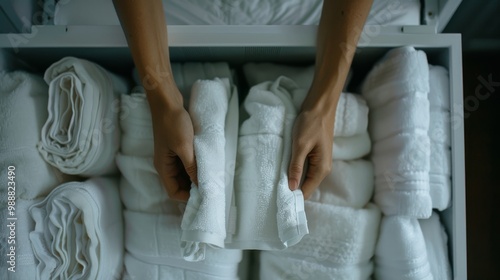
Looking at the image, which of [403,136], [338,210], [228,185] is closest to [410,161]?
Result: [403,136]

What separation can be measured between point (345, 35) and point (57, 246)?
600 millimetres

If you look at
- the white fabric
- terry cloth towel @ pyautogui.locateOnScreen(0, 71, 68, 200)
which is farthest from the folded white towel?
terry cloth towel @ pyautogui.locateOnScreen(0, 71, 68, 200)

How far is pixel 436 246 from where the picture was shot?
672 mm

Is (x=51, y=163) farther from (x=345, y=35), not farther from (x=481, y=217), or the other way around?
(x=481, y=217)

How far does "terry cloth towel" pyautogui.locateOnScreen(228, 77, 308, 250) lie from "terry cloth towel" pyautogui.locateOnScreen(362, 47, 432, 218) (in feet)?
0.54

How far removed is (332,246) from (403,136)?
8.7 inches

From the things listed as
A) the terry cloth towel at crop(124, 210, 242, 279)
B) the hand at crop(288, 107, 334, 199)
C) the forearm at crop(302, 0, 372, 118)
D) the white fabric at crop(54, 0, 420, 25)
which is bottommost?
the terry cloth towel at crop(124, 210, 242, 279)

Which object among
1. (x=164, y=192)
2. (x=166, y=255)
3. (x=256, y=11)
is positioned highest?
(x=256, y=11)

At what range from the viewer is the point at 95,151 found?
0.64m

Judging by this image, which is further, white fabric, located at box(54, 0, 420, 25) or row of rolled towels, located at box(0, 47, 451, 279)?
white fabric, located at box(54, 0, 420, 25)

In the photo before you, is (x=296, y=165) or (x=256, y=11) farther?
(x=256, y=11)

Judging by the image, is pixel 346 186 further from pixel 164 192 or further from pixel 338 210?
pixel 164 192

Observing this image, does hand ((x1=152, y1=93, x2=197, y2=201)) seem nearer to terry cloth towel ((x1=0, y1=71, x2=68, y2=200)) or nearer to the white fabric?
terry cloth towel ((x1=0, y1=71, x2=68, y2=200))

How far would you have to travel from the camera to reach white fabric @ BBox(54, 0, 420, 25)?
830 millimetres
